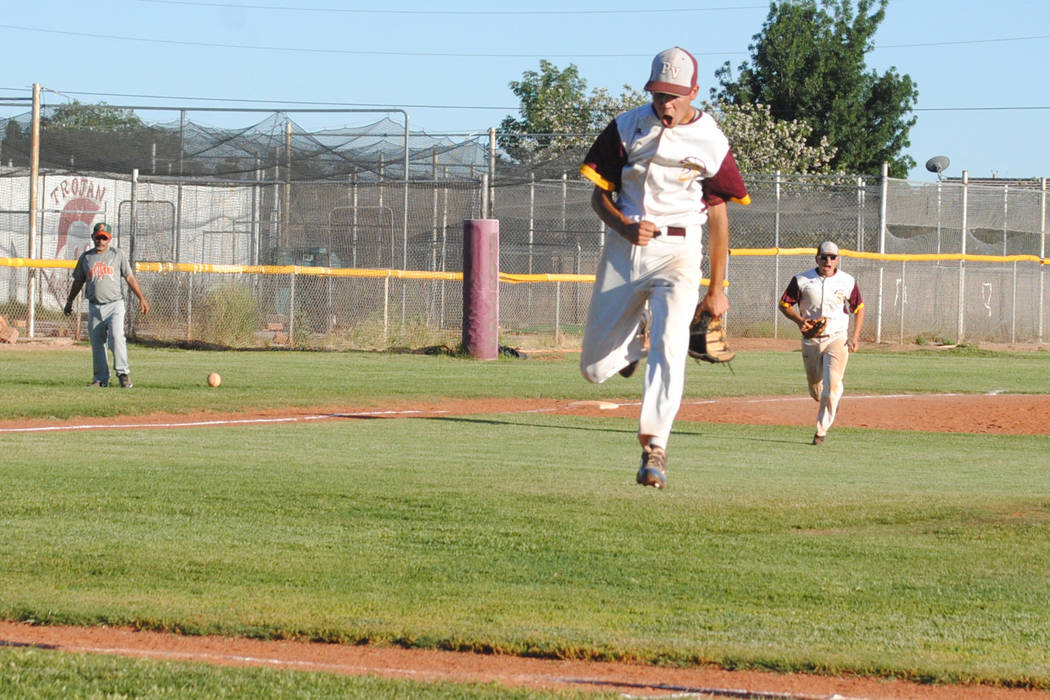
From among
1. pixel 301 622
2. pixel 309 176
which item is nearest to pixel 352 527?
pixel 301 622

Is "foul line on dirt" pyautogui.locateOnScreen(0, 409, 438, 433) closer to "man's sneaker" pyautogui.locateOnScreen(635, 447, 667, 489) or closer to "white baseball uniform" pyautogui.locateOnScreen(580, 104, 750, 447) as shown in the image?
"white baseball uniform" pyautogui.locateOnScreen(580, 104, 750, 447)

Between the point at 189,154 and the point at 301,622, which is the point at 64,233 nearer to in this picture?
the point at 189,154

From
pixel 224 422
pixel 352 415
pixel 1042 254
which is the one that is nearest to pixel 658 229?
pixel 224 422

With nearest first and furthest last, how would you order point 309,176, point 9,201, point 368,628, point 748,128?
point 368,628 < point 309,176 < point 9,201 < point 748,128

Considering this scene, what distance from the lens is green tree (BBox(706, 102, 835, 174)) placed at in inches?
2179

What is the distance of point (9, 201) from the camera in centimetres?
3328

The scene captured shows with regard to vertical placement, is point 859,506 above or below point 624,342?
below

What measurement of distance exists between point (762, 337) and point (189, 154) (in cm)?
1389

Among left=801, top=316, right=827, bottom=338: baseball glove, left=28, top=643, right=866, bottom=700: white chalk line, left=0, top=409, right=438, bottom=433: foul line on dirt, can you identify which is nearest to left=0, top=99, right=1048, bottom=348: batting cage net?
left=0, top=409, right=438, bottom=433: foul line on dirt

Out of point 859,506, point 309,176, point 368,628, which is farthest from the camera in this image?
point 309,176

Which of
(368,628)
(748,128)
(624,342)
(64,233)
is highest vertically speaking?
(748,128)

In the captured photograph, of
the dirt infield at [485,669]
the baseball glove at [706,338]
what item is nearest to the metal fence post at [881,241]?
the baseball glove at [706,338]

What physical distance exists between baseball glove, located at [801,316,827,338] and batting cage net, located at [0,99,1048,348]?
530 inches

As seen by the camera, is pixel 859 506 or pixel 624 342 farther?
pixel 859 506
